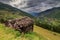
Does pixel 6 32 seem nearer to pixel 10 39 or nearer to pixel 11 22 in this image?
pixel 10 39

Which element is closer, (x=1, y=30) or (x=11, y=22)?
(x=1, y=30)

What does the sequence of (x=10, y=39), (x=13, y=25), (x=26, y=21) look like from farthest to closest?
(x=26, y=21), (x=13, y=25), (x=10, y=39)

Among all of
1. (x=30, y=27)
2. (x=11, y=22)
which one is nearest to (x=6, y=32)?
(x=11, y=22)

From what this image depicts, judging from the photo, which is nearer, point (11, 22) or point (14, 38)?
point (14, 38)

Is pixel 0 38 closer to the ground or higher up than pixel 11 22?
closer to the ground

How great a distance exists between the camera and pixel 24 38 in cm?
1653

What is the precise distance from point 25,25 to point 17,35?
4.60 meters

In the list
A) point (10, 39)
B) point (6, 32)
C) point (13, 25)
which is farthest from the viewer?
point (13, 25)

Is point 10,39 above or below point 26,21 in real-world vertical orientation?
below

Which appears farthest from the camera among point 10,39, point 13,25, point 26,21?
point 26,21

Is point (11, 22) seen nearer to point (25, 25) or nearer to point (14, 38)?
point (25, 25)

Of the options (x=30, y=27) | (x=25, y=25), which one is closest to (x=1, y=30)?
(x=25, y=25)

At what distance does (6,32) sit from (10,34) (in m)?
0.69

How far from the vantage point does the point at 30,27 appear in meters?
23.1
